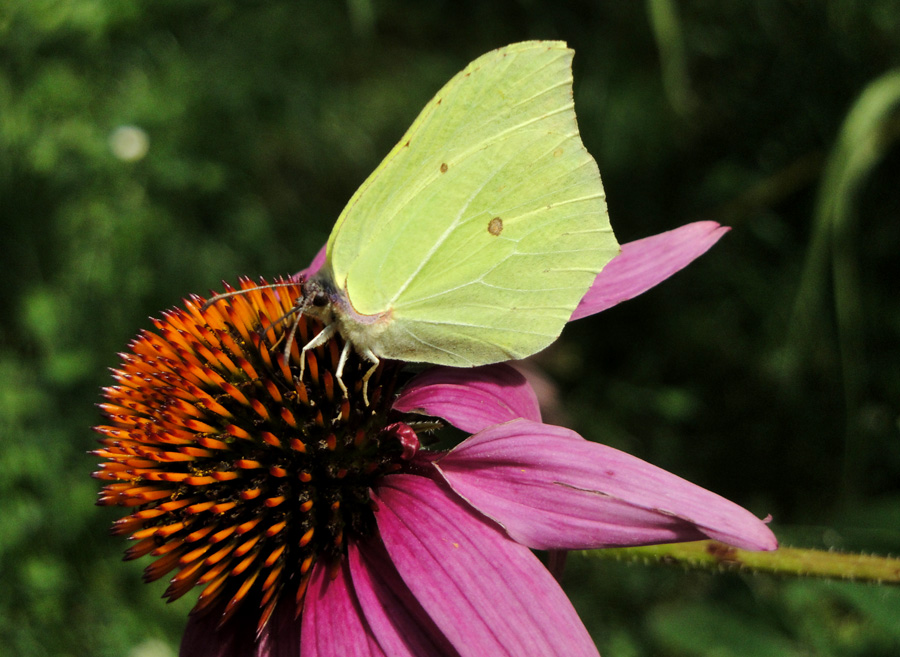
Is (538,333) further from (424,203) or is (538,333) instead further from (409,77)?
(409,77)

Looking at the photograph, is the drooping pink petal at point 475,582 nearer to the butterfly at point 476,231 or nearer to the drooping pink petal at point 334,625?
the drooping pink petal at point 334,625

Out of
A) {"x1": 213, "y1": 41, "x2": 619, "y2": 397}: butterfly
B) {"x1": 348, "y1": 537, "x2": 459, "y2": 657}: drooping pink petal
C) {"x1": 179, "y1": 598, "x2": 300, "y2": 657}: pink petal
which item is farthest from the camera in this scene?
{"x1": 213, "y1": 41, "x2": 619, "y2": 397}: butterfly

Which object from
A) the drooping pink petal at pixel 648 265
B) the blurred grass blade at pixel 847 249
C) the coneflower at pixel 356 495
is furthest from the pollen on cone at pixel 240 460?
the blurred grass blade at pixel 847 249

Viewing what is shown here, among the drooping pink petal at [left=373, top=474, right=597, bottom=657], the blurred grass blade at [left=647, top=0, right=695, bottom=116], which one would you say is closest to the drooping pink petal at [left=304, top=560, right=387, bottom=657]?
the drooping pink petal at [left=373, top=474, right=597, bottom=657]

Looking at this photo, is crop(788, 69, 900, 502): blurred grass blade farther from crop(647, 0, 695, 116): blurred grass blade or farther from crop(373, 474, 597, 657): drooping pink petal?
crop(373, 474, 597, 657): drooping pink petal

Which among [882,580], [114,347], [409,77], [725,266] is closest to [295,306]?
[882,580]

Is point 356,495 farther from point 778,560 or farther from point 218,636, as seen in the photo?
point 778,560
